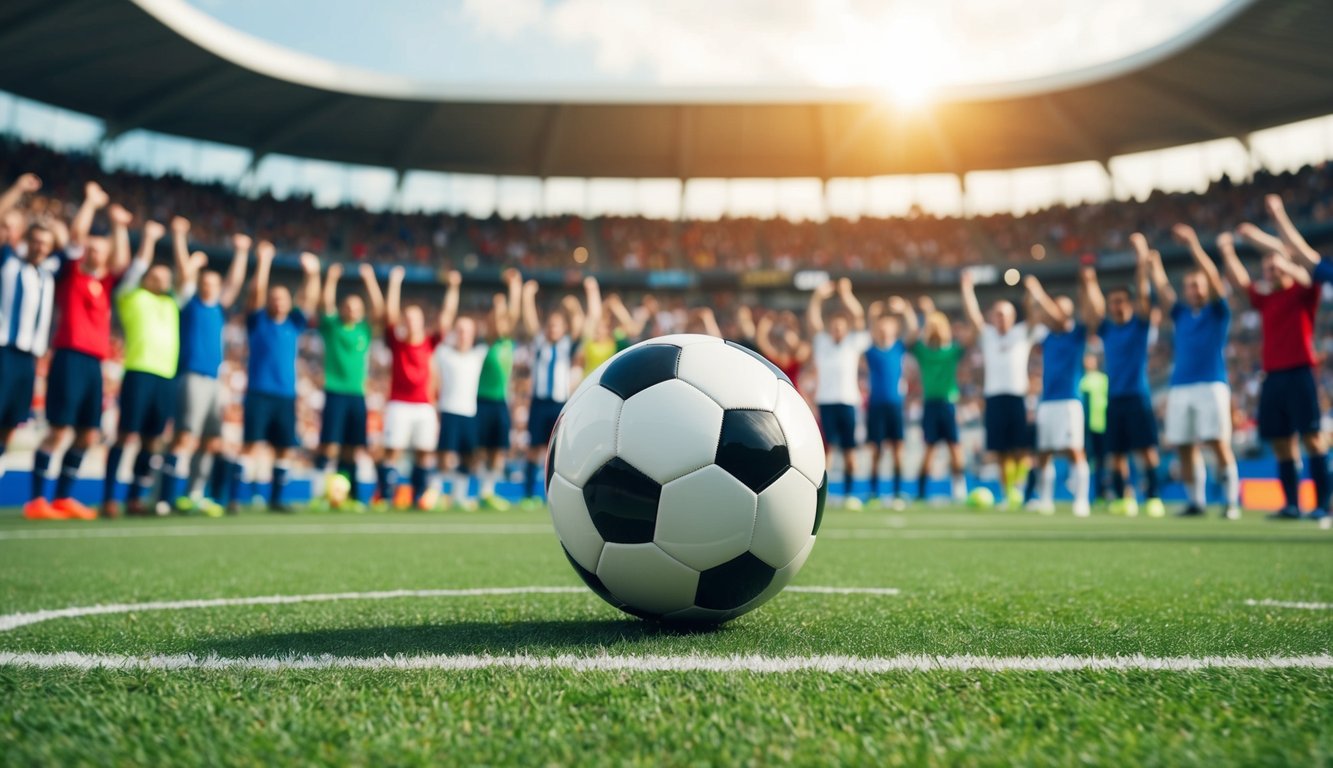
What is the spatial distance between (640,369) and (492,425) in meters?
8.86

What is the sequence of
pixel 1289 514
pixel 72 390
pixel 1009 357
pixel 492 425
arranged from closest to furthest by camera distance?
pixel 72 390 → pixel 1289 514 → pixel 1009 357 → pixel 492 425

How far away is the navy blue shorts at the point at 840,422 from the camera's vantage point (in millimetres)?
11211

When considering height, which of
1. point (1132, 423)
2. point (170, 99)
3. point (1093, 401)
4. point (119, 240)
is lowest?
point (1132, 423)

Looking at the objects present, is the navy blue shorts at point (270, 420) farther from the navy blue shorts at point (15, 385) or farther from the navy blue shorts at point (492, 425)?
the navy blue shorts at point (492, 425)

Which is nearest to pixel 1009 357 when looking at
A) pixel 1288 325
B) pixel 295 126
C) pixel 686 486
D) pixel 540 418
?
pixel 1288 325

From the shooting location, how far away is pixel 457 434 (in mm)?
10727

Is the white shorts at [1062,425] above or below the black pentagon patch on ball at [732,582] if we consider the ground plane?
above

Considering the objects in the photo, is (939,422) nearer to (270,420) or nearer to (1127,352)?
(1127,352)

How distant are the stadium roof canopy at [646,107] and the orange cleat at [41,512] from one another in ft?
54.4

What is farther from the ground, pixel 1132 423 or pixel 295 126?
pixel 295 126

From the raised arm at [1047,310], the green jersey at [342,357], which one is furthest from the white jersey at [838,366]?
the green jersey at [342,357]

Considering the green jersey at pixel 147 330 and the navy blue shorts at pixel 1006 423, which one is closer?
the green jersey at pixel 147 330

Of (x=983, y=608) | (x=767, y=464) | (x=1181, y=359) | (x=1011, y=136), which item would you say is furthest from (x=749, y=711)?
(x=1011, y=136)

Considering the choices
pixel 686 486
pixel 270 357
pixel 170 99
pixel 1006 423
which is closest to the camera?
pixel 686 486
